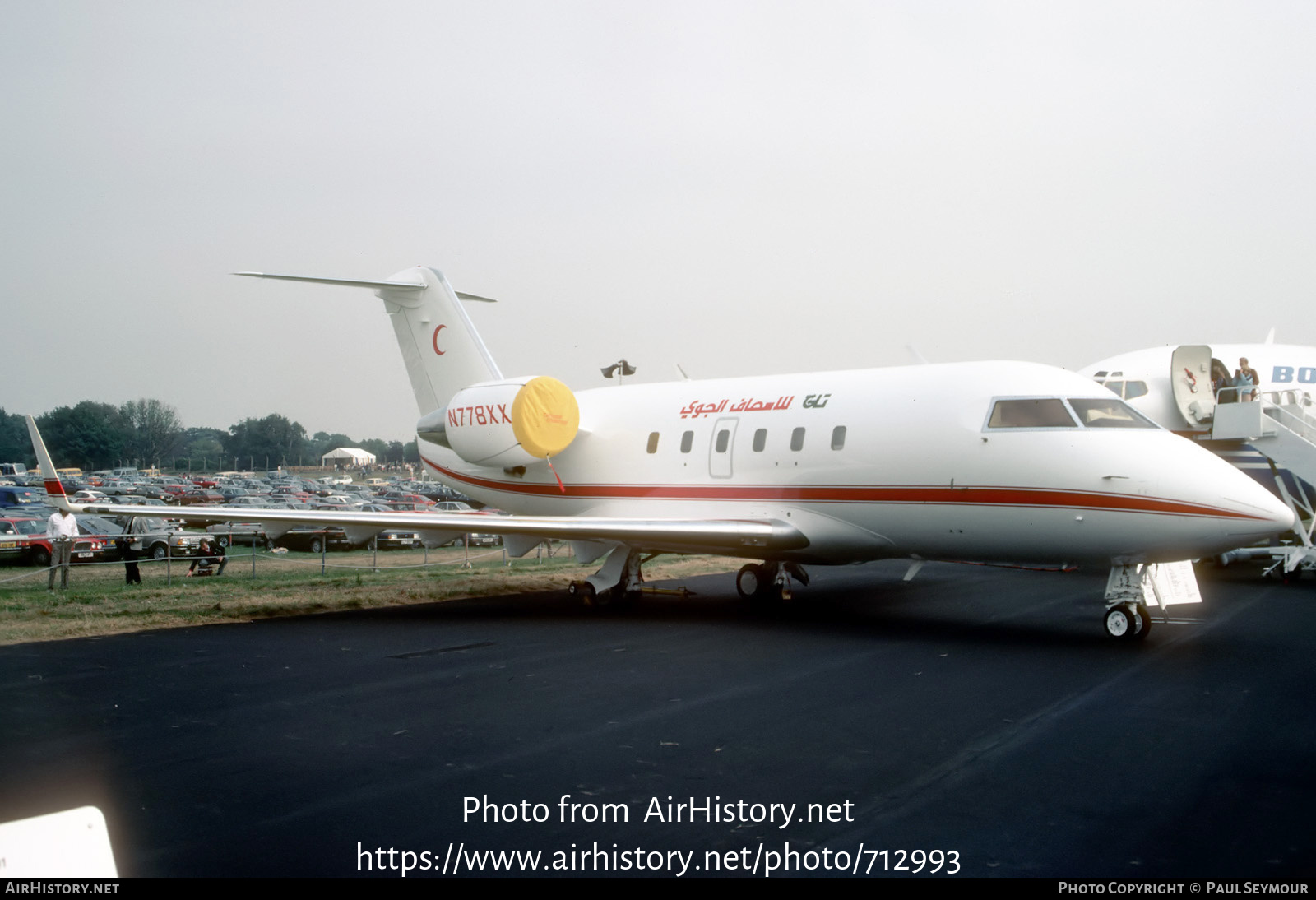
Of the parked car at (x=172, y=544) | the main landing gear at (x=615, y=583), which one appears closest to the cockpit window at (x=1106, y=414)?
the main landing gear at (x=615, y=583)

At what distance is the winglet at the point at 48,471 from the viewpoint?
13680 mm

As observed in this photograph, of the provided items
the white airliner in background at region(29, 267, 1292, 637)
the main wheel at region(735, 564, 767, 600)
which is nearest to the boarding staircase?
the white airliner in background at region(29, 267, 1292, 637)

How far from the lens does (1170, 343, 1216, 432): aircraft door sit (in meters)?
21.8

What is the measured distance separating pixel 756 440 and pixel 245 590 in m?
9.24

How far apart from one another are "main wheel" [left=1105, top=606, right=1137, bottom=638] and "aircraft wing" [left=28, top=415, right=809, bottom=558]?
3.87 metres

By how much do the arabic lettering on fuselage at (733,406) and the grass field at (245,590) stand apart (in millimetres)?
4745

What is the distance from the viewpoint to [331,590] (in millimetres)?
16609

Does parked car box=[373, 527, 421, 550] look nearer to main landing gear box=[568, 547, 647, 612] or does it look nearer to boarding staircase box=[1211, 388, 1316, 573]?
main landing gear box=[568, 547, 647, 612]

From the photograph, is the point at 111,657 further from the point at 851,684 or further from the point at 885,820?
the point at 885,820

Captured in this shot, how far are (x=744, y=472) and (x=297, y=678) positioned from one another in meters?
6.95

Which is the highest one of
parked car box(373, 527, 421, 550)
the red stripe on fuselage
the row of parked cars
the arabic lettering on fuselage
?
the arabic lettering on fuselage

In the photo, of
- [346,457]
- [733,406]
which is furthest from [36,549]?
[346,457]

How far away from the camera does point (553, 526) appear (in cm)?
1345

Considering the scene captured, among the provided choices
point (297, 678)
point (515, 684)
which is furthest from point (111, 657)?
point (515, 684)
